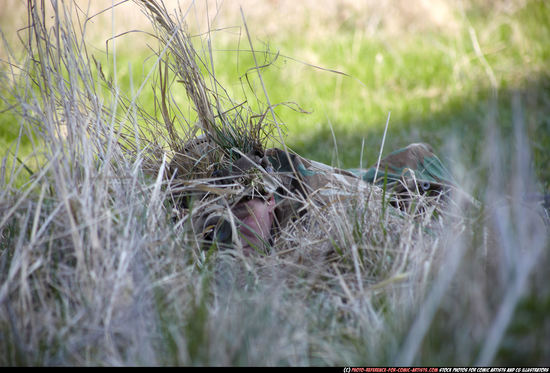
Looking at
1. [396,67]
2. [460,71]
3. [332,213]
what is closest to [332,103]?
[396,67]

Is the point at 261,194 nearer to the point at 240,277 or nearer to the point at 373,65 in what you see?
the point at 240,277

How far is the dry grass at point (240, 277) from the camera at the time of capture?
0.85 metres

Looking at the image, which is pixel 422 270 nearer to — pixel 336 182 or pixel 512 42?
pixel 336 182

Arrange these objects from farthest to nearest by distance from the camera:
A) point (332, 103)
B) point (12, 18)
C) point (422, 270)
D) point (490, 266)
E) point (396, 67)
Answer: point (396, 67) → point (332, 103) → point (12, 18) → point (422, 270) → point (490, 266)

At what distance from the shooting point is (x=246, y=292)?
1.10 m

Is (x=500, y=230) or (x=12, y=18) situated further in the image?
(x=12, y=18)

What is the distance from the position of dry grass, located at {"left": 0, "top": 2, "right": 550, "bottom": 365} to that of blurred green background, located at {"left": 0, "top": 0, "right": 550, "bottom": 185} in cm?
144

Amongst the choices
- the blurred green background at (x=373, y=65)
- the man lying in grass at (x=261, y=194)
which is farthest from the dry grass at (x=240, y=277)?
the blurred green background at (x=373, y=65)

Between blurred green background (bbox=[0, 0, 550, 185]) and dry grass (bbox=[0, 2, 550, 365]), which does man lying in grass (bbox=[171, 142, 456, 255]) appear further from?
blurred green background (bbox=[0, 0, 550, 185])

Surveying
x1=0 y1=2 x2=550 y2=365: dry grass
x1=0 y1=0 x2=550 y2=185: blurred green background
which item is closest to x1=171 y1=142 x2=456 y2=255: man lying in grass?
x1=0 y1=2 x2=550 y2=365: dry grass

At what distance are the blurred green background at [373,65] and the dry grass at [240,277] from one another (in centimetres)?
144

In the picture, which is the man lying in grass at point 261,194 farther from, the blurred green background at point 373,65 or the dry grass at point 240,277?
the blurred green background at point 373,65

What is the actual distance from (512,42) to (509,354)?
449 centimetres

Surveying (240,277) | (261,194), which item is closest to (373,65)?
(261,194)
